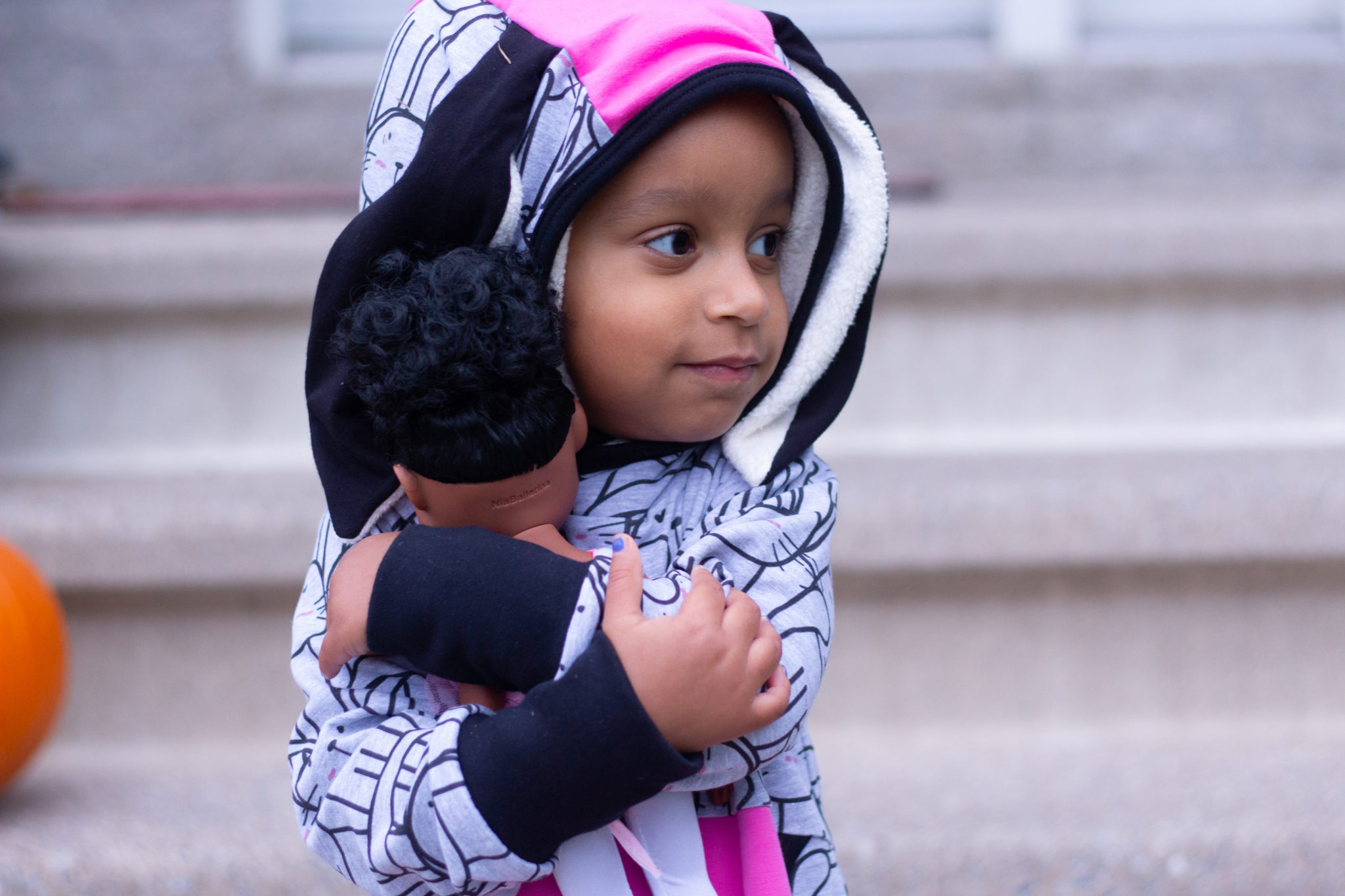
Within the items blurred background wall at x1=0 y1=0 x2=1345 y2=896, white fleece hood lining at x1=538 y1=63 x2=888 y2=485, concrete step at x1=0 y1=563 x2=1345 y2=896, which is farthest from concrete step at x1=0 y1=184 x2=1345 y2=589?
white fleece hood lining at x1=538 y1=63 x2=888 y2=485

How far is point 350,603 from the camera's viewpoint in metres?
0.70

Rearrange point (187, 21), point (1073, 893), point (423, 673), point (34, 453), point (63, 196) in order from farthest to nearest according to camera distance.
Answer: point (187, 21) → point (63, 196) → point (34, 453) → point (1073, 893) → point (423, 673)

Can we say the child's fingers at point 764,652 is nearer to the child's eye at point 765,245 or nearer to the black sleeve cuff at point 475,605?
the black sleeve cuff at point 475,605

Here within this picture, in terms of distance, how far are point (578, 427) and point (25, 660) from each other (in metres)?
1.05

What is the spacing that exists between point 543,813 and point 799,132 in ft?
Answer: 1.48

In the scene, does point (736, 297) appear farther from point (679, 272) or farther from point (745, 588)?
point (745, 588)

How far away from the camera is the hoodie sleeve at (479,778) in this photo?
2.03ft

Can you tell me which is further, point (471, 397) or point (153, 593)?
point (153, 593)

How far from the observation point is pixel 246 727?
5.62 feet

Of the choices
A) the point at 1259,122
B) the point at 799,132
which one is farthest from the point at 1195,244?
the point at 799,132

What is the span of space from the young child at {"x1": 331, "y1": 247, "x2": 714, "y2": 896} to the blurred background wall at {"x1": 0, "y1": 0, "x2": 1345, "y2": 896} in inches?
26.9

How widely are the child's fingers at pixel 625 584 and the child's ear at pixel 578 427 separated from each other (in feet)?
0.23

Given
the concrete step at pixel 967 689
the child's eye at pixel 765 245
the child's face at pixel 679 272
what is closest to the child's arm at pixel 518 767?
the child's face at pixel 679 272

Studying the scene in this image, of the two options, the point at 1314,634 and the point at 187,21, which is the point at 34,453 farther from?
the point at 1314,634
